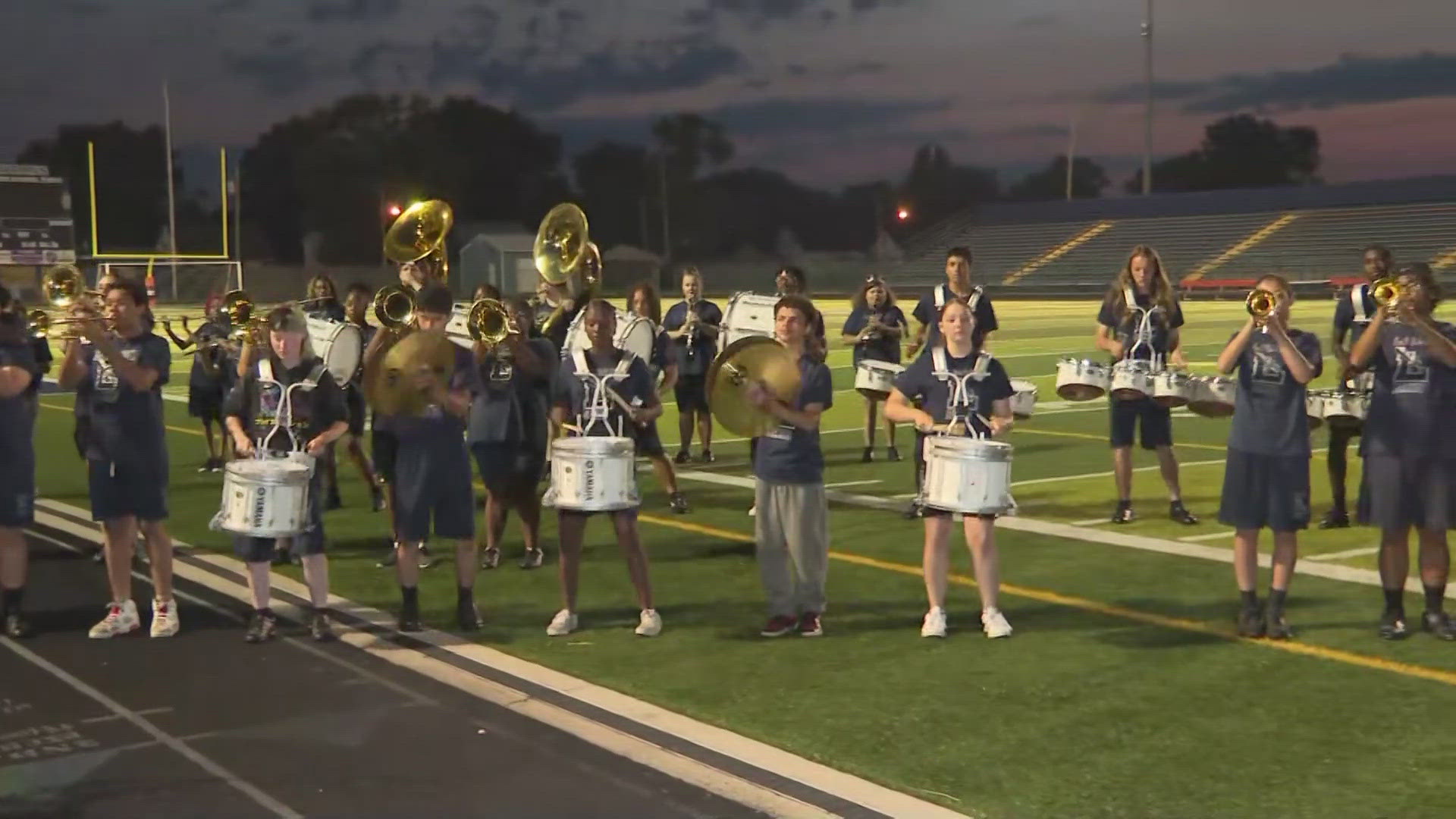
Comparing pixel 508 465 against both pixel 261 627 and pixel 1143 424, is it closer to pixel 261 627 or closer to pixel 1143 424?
pixel 261 627

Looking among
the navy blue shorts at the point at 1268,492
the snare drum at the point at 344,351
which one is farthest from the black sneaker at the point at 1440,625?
the snare drum at the point at 344,351

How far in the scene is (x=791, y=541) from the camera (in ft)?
23.7

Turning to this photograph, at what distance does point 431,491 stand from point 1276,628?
4.00 meters

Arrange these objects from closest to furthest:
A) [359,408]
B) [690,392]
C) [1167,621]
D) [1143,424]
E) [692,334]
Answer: [1167,621] < [1143,424] < [359,408] < [692,334] < [690,392]

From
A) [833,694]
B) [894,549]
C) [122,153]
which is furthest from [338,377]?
[122,153]

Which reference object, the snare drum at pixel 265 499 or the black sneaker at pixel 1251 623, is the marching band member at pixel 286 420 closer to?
the snare drum at pixel 265 499

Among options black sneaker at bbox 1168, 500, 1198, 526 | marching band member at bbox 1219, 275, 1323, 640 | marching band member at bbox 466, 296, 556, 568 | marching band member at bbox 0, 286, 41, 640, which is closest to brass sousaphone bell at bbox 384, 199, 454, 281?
marching band member at bbox 466, 296, 556, 568

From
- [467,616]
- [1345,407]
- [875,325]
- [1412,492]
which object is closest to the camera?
[1412,492]

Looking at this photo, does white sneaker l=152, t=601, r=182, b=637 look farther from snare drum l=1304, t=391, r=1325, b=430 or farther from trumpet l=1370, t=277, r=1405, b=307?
snare drum l=1304, t=391, r=1325, b=430

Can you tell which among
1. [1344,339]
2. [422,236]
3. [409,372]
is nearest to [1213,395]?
[1344,339]

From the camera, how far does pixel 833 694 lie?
6316 mm

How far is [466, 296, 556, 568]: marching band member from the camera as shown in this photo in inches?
345

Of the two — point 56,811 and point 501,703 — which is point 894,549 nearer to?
point 501,703

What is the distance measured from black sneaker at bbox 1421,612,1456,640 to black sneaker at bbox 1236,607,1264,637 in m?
0.75
